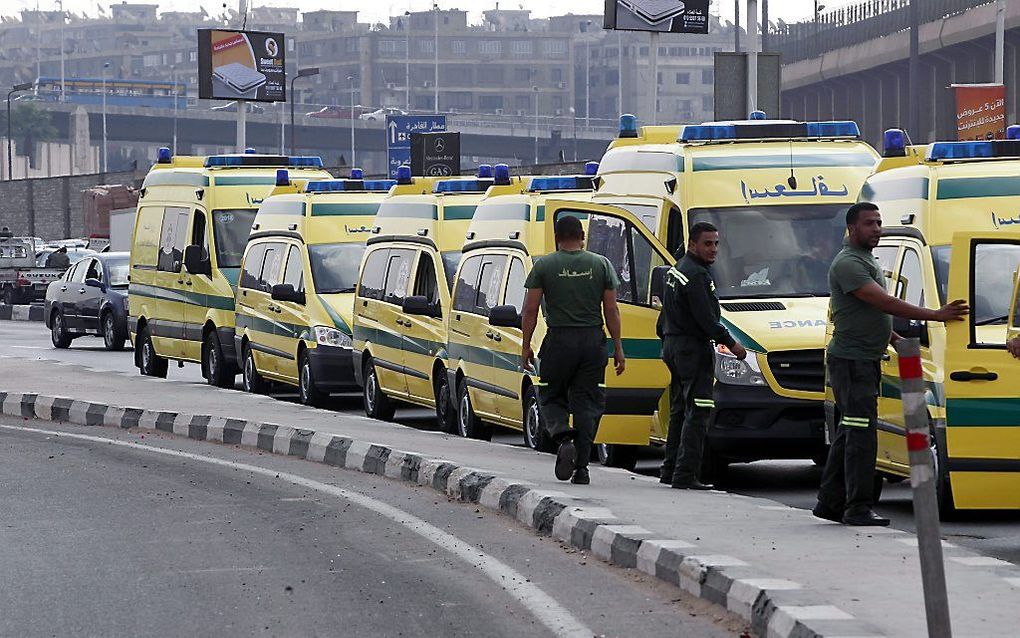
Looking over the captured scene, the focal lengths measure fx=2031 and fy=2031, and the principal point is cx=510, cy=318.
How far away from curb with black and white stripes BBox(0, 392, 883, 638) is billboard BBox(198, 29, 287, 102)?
33.3 m

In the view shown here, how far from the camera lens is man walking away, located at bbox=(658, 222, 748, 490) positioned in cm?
1243

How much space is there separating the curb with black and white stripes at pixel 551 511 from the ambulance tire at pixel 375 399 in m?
2.49

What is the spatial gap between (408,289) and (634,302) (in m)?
5.75

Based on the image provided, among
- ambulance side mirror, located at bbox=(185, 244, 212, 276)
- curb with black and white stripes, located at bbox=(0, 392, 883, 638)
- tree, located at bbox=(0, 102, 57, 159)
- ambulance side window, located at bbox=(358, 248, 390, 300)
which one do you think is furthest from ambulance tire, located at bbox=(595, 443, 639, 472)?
tree, located at bbox=(0, 102, 57, 159)

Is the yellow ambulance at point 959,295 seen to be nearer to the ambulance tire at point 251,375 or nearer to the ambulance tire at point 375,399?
the ambulance tire at point 375,399

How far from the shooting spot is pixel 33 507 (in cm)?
1251

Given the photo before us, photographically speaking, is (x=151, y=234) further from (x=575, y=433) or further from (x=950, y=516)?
(x=950, y=516)

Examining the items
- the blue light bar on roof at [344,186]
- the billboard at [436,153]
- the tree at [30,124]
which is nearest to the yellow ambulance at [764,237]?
the blue light bar on roof at [344,186]

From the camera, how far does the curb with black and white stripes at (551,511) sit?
26.3 ft

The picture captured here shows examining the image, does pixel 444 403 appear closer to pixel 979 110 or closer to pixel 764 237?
pixel 764 237

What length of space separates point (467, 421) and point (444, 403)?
96cm

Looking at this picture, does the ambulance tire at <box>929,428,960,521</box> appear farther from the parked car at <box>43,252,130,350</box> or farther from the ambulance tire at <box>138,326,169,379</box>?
the parked car at <box>43,252,130,350</box>

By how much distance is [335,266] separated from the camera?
2284cm

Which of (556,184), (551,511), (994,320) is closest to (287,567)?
(551,511)
